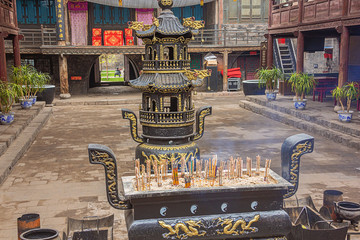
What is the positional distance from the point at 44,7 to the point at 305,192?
66.5ft

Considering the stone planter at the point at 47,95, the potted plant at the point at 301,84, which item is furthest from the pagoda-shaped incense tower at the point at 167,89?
the stone planter at the point at 47,95

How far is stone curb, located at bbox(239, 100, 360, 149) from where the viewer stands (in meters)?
11.1

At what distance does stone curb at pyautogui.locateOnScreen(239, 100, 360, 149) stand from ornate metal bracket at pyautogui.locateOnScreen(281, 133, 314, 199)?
6181mm

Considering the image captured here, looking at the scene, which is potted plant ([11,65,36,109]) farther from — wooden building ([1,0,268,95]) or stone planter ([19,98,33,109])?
wooden building ([1,0,268,95])

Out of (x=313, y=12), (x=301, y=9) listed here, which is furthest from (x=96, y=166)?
(x=301, y=9)

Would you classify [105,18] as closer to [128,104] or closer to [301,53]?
[128,104]

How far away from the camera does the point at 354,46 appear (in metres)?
20.2

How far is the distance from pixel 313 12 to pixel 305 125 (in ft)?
15.2

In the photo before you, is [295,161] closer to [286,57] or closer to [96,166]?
[96,166]

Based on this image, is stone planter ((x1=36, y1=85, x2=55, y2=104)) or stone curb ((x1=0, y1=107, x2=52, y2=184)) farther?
stone planter ((x1=36, y1=85, x2=55, y2=104))

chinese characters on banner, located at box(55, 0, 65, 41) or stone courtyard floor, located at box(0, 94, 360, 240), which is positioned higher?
chinese characters on banner, located at box(55, 0, 65, 41)

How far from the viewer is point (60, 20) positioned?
2150 centimetres

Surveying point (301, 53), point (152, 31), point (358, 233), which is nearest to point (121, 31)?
point (301, 53)

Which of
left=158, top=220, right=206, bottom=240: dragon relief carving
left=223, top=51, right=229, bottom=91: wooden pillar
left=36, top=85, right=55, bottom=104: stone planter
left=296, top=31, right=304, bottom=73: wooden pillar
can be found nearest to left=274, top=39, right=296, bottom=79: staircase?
left=223, top=51, right=229, bottom=91: wooden pillar
